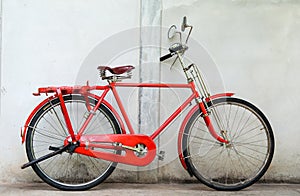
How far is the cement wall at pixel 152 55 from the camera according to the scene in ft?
14.7

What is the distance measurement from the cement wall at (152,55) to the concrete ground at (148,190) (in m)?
0.13

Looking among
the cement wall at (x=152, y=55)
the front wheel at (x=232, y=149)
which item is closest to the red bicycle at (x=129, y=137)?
the front wheel at (x=232, y=149)

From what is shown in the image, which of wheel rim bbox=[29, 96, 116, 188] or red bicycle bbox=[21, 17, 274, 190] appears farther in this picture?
wheel rim bbox=[29, 96, 116, 188]

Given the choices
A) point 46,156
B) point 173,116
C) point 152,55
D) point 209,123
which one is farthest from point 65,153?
point 209,123

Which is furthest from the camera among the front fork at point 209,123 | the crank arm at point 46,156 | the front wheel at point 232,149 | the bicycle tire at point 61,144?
the front wheel at point 232,149

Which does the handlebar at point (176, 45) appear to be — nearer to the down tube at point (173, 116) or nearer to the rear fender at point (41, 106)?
the down tube at point (173, 116)

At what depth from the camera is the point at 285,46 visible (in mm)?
4676

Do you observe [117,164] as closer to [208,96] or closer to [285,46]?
[208,96]

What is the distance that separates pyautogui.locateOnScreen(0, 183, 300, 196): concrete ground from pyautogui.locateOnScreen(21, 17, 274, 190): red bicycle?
0.09m

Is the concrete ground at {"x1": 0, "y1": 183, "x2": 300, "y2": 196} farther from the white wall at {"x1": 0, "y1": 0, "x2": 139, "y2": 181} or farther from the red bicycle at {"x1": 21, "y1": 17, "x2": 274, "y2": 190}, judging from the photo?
the white wall at {"x1": 0, "y1": 0, "x2": 139, "y2": 181}

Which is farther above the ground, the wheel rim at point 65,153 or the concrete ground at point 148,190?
the wheel rim at point 65,153

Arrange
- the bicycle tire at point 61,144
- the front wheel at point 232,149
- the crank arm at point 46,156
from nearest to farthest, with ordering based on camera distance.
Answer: the crank arm at point 46,156, the bicycle tire at point 61,144, the front wheel at point 232,149

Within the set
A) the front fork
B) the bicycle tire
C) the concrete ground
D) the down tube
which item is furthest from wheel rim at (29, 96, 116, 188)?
the front fork

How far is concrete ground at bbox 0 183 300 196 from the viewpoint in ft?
13.7
